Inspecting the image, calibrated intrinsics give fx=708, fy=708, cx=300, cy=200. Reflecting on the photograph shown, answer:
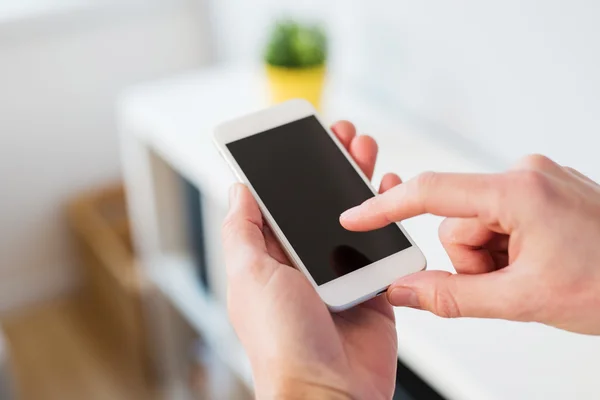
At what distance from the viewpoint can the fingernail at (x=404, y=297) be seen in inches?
25.5

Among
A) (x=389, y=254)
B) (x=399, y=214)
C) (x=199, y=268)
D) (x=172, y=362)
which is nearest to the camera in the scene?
(x=399, y=214)

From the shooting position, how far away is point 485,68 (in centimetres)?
108

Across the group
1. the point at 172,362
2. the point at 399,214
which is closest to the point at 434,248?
the point at 399,214

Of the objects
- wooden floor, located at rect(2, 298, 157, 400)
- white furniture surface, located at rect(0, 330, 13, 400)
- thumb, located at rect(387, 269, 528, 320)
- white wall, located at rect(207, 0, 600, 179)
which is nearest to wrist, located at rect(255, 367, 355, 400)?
thumb, located at rect(387, 269, 528, 320)

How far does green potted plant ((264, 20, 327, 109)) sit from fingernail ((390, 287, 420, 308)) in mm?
580

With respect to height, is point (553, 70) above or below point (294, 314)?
above

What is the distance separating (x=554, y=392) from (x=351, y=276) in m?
0.25

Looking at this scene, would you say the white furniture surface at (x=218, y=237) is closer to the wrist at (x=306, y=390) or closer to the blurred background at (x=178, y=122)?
the blurred background at (x=178, y=122)

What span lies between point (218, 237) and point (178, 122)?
8.4 inches

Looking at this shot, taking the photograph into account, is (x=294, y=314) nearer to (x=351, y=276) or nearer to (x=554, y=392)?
(x=351, y=276)

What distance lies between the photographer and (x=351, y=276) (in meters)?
0.70

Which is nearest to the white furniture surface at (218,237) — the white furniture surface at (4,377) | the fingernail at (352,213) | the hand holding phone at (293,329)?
the hand holding phone at (293,329)

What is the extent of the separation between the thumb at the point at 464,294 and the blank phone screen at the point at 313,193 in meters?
0.08

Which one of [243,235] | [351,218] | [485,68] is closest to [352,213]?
[351,218]
